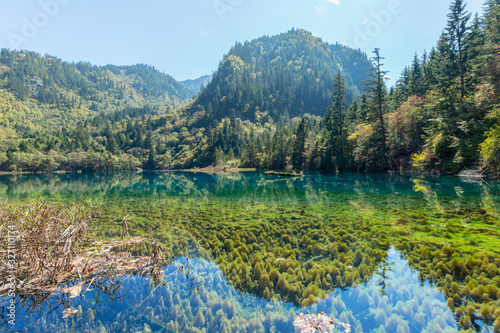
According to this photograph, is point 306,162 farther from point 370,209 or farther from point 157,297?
point 157,297

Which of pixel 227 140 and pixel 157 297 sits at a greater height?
pixel 227 140

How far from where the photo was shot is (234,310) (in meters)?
4.28

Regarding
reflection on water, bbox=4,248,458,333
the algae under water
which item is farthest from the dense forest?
reflection on water, bbox=4,248,458,333

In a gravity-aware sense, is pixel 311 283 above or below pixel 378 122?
below

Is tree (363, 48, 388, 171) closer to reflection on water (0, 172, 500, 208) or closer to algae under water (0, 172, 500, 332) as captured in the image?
reflection on water (0, 172, 500, 208)

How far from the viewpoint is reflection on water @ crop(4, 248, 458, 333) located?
378 centimetres

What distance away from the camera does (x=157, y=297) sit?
463 centimetres

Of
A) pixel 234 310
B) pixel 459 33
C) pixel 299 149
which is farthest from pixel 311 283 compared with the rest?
pixel 299 149

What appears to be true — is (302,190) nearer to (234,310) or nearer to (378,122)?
(234,310)

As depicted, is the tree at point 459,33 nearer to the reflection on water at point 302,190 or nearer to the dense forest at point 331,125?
the dense forest at point 331,125

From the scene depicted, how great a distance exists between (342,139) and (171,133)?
458ft

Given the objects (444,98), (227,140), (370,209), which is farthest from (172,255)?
(227,140)

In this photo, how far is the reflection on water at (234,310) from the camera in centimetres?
378

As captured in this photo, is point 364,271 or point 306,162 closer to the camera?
point 364,271
